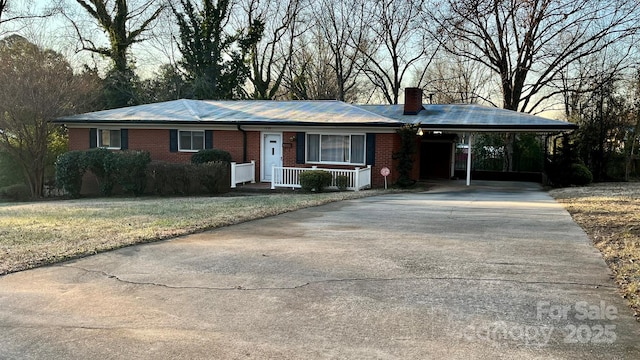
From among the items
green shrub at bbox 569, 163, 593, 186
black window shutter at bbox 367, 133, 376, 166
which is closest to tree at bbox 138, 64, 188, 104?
black window shutter at bbox 367, 133, 376, 166

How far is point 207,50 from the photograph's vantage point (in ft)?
118

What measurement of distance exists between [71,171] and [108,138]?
13.2ft

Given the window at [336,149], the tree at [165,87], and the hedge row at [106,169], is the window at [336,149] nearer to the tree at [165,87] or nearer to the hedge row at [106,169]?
the hedge row at [106,169]

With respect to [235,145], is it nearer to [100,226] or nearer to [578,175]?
[100,226]

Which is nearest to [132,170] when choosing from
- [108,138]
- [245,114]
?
[108,138]

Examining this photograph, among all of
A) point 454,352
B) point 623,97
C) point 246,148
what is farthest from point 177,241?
point 623,97

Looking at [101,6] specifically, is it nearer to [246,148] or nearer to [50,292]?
[246,148]

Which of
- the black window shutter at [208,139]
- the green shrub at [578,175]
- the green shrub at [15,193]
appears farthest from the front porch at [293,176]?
the green shrub at [578,175]

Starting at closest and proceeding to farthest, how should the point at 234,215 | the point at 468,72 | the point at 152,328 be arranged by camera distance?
1. the point at 152,328
2. the point at 234,215
3. the point at 468,72

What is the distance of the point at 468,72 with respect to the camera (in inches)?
1724

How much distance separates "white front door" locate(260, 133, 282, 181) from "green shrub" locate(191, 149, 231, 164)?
1790 millimetres

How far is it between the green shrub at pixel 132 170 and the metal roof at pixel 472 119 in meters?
10.3

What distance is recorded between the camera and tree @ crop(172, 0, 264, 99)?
35.6m

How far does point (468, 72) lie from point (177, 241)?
130 ft
